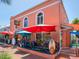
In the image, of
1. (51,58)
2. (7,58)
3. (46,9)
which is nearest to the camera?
(7,58)

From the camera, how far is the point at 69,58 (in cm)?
1596

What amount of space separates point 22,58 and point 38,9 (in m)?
10.3

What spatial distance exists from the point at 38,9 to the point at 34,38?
4.23m

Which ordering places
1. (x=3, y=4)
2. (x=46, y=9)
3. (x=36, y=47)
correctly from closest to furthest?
(x=3, y=4) < (x=36, y=47) < (x=46, y=9)

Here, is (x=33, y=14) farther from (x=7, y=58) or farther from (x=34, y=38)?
(x=7, y=58)

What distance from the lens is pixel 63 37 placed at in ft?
78.1

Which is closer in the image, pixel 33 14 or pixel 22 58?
pixel 22 58

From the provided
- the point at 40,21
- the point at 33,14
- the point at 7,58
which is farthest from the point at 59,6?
the point at 7,58

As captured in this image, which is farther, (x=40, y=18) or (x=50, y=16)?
(x=40, y=18)

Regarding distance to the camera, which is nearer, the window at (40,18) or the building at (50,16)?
the building at (50,16)

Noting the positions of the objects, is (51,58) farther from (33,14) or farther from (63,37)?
(33,14)

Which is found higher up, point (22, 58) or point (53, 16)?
point (53, 16)

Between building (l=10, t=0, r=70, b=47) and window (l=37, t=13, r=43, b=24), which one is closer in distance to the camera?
building (l=10, t=0, r=70, b=47)

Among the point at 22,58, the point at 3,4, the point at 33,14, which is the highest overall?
the point at 33,14
